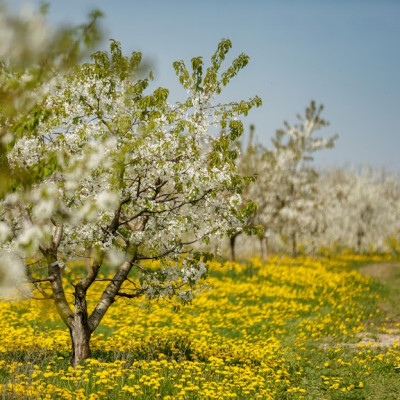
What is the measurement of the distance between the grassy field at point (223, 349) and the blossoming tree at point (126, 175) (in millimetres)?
998

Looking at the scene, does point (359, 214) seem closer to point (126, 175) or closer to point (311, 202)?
point (311, 202)

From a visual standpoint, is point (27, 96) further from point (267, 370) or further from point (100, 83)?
point (267, 370)

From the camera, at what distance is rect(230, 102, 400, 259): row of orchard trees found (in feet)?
92.9

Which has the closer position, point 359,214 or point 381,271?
point 381,271

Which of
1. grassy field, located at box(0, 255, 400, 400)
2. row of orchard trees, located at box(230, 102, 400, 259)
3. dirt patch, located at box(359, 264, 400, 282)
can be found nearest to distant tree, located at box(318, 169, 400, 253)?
row of orchard trees, located at box(230, 102, 400, 259)

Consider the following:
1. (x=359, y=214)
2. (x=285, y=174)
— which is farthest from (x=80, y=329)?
(x=359, y=214)

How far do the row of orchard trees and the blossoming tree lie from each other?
5242mm

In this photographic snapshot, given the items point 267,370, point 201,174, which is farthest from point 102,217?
point 267,370

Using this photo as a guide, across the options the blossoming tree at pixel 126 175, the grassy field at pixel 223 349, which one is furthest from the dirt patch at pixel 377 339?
the blossoming tree at pixel 126 175

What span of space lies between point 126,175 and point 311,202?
86.1ft

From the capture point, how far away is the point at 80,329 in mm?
8477

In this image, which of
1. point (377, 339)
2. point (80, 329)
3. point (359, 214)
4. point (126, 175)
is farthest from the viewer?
point (359, 214)

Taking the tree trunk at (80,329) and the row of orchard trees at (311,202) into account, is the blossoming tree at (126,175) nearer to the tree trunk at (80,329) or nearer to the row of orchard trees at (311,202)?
the tree trunk at (80,329)

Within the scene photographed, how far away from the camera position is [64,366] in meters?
8.85
